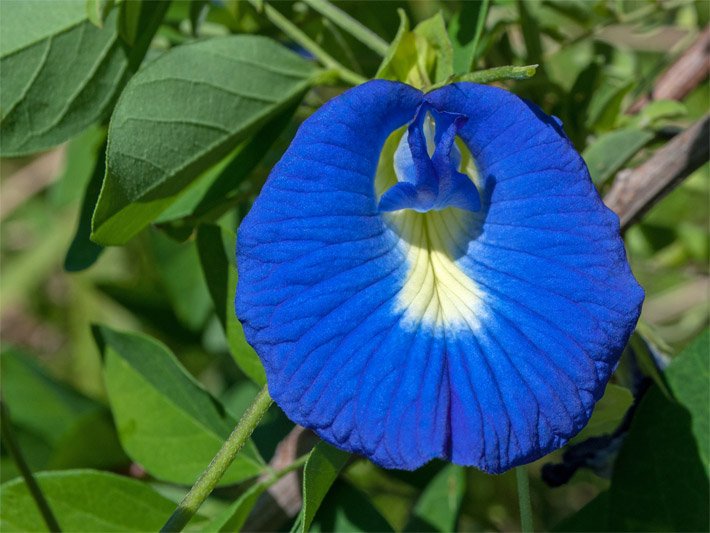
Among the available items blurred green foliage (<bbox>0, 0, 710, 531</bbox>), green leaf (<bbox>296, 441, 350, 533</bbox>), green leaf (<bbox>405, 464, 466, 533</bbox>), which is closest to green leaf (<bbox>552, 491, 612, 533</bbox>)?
blurred green foliage (<bbox>0, 0, 710, 531</bbox>)

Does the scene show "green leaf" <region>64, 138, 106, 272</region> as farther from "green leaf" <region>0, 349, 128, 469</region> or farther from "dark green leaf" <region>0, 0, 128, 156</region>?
"green leaf" <region>0, 349, 128, 469</region>

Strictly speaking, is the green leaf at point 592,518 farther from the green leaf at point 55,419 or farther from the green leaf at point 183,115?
the green leaf at point 55,419

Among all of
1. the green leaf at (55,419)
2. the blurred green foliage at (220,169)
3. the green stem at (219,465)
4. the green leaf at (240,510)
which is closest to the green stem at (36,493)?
the blurred green foliage at (220,169)

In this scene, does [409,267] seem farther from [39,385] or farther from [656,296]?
[656,296]

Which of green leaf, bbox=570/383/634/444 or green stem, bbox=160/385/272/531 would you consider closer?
green stem, bbox=160/385/272/531

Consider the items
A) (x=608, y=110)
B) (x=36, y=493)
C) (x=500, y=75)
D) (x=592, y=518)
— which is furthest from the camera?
(x=608, y=110)

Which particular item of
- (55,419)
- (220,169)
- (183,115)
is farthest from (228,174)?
(55,419)

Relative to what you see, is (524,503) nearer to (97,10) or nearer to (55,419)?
(97,10)
